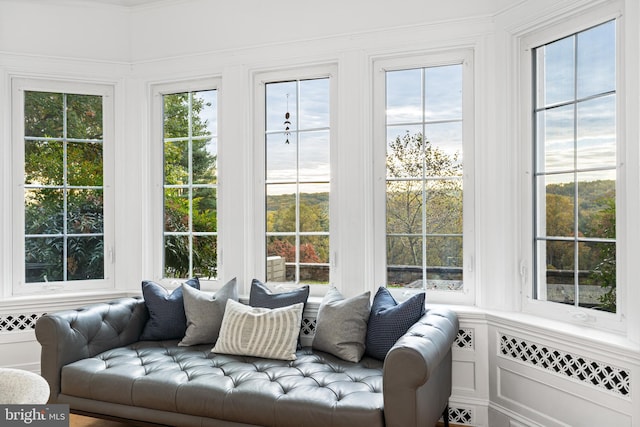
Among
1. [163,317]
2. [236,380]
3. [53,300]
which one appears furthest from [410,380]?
[53,300]

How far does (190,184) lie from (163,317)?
109 cm

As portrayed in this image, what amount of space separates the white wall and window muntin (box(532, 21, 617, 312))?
16 centimetres

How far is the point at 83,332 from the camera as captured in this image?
3.19 metres

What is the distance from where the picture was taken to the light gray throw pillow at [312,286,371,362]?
122 inches

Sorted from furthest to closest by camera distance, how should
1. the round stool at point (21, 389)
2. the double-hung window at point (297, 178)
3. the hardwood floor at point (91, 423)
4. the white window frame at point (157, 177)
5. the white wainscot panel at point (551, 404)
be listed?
1. the white window frame at point (157, 177)
2. the double-hung window at point (297, 178)
3. the hardwood floor at point (91, 423)
4. the white wainscot panel at point (551, 404)
5. the round stool at point (21, 389)

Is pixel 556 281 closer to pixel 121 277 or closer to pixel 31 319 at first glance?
pixel 121 277

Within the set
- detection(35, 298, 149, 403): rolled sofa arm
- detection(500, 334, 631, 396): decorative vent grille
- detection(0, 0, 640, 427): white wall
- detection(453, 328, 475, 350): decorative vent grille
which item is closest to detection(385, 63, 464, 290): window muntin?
detection(0, 0, 640, 427): white wall

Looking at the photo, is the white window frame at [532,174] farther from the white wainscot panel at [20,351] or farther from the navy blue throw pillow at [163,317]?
the white wainscot panel at [20,351]

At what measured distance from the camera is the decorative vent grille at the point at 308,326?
3.57 meters

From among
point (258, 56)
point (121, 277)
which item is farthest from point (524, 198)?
point (121, 277)

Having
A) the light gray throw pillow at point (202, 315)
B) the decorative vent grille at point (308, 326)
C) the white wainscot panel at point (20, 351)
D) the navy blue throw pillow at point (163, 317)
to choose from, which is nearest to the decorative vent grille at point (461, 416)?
the decorative vent grille at point (308, 326)

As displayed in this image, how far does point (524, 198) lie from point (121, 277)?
2988 millimetres

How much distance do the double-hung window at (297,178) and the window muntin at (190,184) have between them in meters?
0.46

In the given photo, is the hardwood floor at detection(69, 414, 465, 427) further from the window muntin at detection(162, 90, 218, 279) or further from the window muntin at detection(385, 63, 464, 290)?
the window muntin at detection(162, 90, 218, 279)
